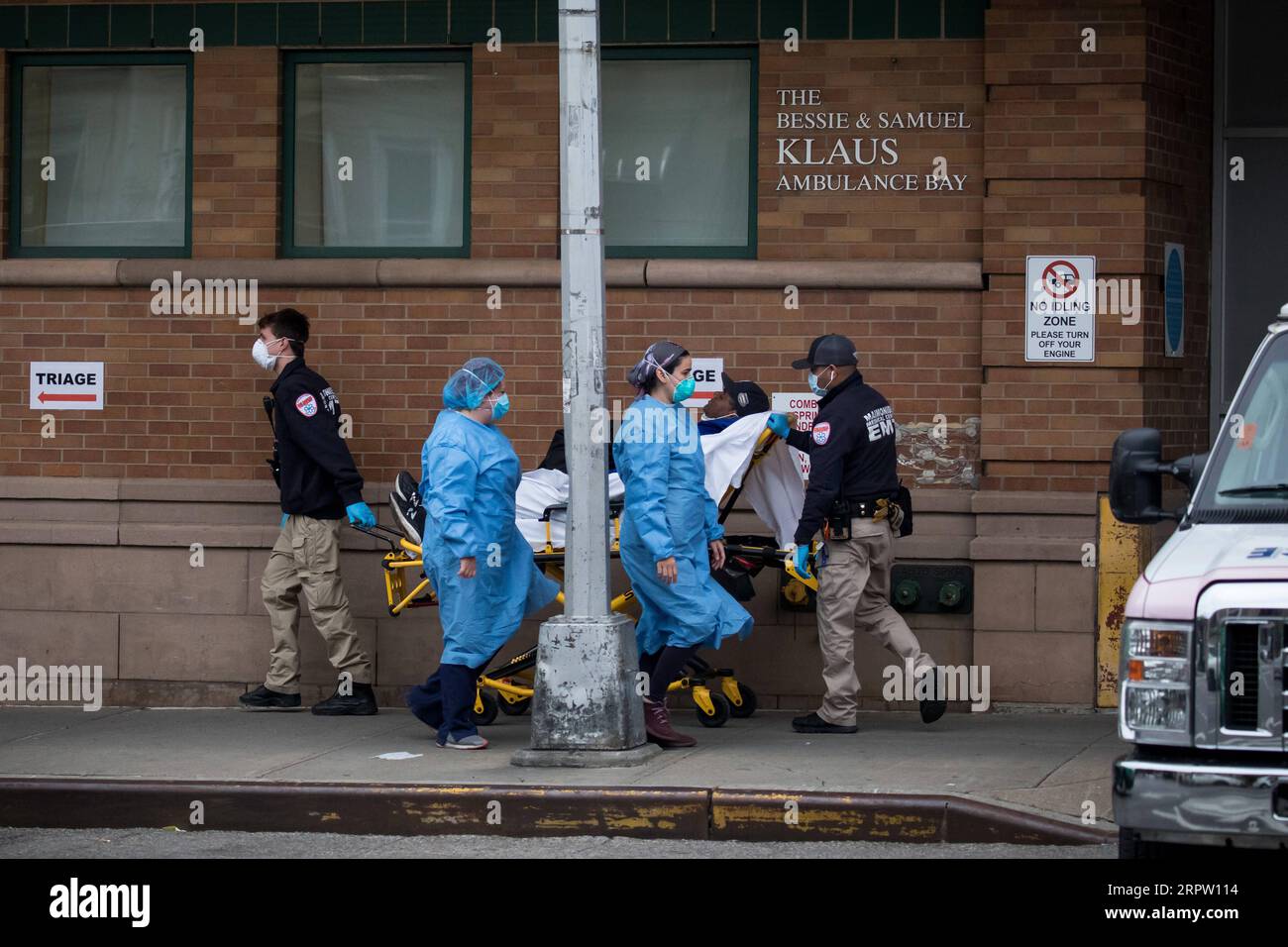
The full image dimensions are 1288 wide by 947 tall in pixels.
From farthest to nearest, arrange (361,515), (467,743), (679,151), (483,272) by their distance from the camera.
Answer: (679,151)
(483,272)
(361,515)
(467,743)

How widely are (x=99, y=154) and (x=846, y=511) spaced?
557 centimetres

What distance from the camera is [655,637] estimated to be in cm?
959

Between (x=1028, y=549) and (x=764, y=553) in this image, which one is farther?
(x=1028, y=549)

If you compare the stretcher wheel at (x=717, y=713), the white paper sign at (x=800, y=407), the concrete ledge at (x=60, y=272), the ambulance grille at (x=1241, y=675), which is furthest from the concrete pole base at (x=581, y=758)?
the concrete ledge at (x=60, y=272)

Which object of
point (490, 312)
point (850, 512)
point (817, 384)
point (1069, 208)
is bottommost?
point (850, 512)

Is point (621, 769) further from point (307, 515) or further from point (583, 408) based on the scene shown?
point (307, 515)

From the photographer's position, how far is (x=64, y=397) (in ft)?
38.3

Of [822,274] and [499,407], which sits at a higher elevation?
[822,274]

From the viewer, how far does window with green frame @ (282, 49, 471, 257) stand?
457 inches

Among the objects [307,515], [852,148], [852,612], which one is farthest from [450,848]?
[852,148]

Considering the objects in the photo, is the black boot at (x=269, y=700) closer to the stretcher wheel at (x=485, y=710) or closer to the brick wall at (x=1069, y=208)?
the stretcher wheel at (x=485, y=710)

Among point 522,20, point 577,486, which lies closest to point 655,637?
point 577,486

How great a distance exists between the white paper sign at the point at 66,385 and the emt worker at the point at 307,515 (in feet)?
4.55

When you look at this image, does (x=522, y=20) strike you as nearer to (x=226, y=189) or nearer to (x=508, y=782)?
(x=226, y=189)
